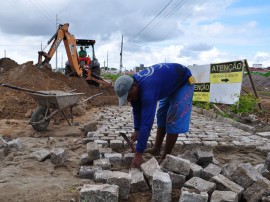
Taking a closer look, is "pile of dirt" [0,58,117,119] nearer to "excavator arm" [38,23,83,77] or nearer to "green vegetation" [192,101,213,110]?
"excavator arm" [38,23,83,77]

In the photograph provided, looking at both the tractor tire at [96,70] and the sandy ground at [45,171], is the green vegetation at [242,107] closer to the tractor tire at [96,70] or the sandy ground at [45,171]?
the sandy ground at [45,171]

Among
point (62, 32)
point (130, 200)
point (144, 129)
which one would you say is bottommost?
point (130, 200)

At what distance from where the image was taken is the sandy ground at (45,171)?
3543 mm

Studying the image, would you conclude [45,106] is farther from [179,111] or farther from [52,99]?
[179,111]

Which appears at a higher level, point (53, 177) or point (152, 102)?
point (152, 102)

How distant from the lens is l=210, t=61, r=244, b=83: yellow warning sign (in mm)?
9466

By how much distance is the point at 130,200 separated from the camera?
3553 millimetres

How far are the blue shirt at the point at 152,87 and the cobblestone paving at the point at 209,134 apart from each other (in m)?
1.63

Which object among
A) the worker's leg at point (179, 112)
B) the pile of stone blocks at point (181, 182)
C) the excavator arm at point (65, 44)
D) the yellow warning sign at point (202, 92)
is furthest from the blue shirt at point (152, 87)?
the excavator arm at point (65, 44)

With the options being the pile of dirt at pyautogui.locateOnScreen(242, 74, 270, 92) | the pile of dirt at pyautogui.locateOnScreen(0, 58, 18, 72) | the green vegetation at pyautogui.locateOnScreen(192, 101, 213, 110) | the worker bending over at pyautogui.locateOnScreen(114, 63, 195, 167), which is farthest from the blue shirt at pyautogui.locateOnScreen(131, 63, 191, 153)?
the pile of dirt at pyautogui.locateOnScreen(242, 74, 270, 92)

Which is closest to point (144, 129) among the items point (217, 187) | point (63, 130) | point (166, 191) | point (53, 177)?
point (166, 191)

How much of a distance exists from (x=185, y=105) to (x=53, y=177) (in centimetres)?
199

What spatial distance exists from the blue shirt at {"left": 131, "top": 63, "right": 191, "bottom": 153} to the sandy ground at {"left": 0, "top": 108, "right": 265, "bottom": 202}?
29.4 inches

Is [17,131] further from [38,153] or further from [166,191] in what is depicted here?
[166,191]
